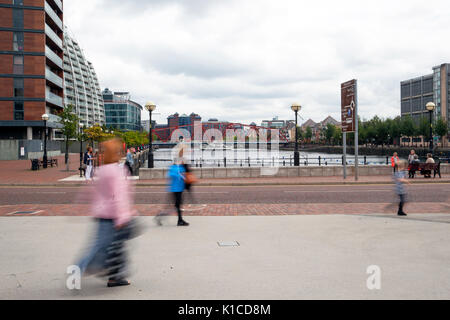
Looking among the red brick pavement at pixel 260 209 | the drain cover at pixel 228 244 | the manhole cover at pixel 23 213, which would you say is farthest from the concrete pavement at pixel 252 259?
the manhole cover at pixel 23 213

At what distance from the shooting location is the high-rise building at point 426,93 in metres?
109

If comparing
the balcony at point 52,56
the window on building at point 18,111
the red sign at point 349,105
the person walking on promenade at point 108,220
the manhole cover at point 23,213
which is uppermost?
Result: the balcony at point 52,56

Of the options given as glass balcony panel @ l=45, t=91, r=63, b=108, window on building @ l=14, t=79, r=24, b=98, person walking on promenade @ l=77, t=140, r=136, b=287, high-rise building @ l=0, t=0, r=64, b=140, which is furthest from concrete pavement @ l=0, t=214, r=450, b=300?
glass balcony panel @ l=45, t=91, r=63, b=108

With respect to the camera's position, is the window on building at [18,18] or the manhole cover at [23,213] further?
the window on building at [18,18]

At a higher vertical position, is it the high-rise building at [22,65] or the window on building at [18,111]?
the high-rise building at [22,65]

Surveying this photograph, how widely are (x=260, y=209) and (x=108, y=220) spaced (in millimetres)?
7185

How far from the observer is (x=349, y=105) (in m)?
21.5

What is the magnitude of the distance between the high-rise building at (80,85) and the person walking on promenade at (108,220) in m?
114

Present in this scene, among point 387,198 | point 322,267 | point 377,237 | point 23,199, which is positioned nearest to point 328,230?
point 377,237

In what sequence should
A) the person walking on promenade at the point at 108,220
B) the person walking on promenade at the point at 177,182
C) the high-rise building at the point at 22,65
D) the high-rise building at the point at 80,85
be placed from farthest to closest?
the high-rise building at the point at 80,85
the high-rise building at the point at 22,65
the person walking on promenade at the point at 177,182
the person walking on promenade at the point at 108,220

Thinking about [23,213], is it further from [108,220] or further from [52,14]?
[52,14]

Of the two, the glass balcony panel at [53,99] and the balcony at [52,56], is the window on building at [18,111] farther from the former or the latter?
the balcony at [52,56]
